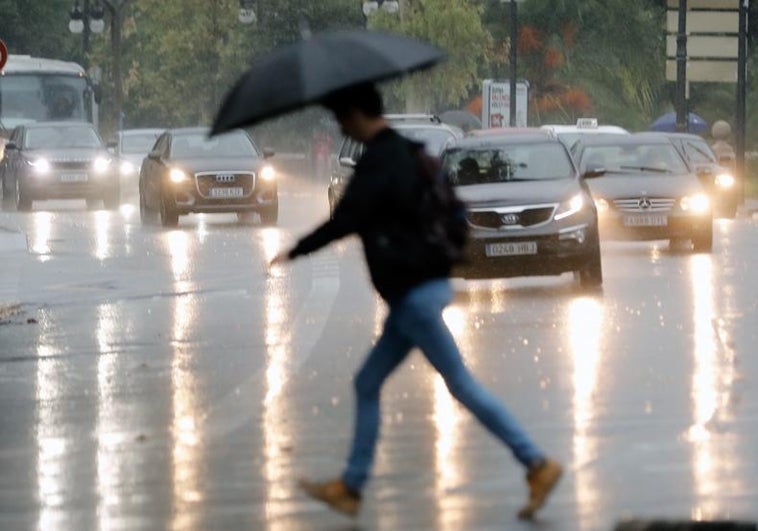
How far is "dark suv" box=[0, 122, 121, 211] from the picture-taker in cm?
4491

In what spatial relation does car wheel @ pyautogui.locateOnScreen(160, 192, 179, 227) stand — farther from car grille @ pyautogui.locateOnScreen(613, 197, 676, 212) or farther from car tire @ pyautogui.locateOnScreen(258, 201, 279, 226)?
car grille @ pyautogui.locateOnScreen(613, 197, 676, 212)

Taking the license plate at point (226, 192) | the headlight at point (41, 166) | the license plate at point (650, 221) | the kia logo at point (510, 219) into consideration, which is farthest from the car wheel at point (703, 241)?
the headlight at point (41, 166)

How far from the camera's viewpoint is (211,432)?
11742 millimetres

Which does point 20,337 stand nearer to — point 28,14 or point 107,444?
point 107,444

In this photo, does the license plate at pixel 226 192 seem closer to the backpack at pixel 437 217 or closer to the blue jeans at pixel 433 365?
the blue jeans at pixel 433 365

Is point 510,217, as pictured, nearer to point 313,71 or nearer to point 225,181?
point 313,71

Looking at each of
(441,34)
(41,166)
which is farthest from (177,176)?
(441,34)

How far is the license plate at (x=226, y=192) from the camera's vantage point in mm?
36875

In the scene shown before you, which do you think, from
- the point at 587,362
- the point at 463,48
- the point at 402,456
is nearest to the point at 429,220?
the point at 402,456

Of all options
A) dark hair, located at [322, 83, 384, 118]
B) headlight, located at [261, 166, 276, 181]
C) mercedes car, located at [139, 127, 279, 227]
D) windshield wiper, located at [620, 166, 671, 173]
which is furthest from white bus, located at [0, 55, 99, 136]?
dark hair, located at [322, 83, 384, 118]

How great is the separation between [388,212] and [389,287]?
298 mm

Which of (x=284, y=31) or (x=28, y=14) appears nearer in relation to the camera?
(x=284, y=31)

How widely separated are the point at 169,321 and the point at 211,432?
7.26 m

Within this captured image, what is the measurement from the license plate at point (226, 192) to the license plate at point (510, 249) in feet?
50.9
